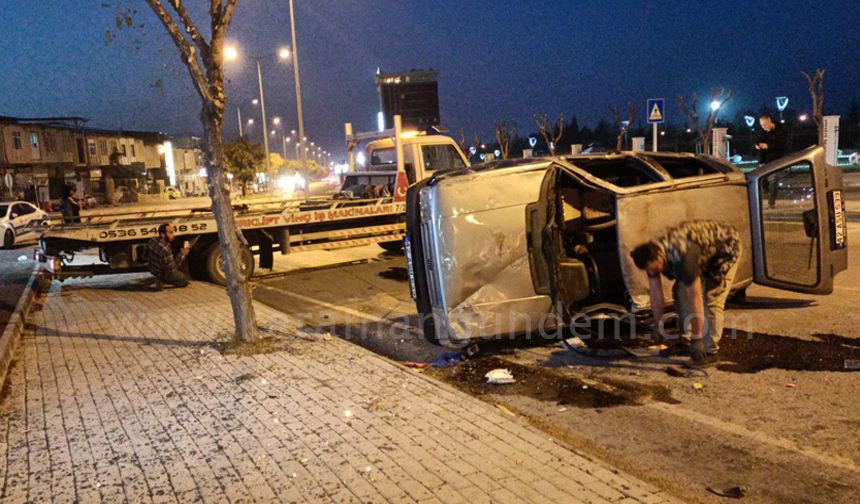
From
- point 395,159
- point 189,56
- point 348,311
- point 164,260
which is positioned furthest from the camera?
point 395,159

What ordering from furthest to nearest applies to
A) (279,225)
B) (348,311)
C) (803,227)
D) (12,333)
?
(279,225) → (348,311) → (12,333) → (803,227)

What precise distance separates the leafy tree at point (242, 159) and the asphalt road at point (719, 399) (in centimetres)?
4466

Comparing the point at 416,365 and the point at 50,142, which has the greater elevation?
the point at 50,142

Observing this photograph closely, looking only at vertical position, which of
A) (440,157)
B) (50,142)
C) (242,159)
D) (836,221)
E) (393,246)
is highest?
(50,142)

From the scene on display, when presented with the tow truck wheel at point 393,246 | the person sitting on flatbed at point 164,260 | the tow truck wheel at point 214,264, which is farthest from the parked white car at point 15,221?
the tow truck wheel at point 393,246

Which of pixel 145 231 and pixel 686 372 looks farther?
pixel 145 231

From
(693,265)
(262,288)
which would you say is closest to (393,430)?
(693,265)

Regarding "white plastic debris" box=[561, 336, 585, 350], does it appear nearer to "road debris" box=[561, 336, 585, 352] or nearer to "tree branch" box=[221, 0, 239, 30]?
"road debris" box=[561, 336, 585, 352]

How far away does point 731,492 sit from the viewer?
12.5 ft

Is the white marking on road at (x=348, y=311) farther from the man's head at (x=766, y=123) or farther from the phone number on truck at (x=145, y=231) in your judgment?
the man's head at (x=766, y=123)

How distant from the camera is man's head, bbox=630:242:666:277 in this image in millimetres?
5797

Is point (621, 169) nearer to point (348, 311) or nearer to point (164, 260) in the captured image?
point (348, 311)

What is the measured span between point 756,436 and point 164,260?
9.21 meters

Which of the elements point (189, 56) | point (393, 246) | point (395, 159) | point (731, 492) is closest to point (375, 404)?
point (731, 492)
